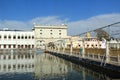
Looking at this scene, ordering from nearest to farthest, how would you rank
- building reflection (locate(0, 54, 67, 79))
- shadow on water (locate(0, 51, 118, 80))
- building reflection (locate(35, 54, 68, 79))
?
shadow on water (locate(0, 51, 118, 80)) → building reflection (locate(35, 54, 68, 79)) → building reflection (locate(0, 54, 67, 79))

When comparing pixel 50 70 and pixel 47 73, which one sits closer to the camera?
pixel 47 73

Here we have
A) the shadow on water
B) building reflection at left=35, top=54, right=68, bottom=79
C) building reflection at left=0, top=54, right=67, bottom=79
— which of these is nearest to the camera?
the shadow on water

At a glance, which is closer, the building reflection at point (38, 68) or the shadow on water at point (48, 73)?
the shadow on water at point (48, 73)

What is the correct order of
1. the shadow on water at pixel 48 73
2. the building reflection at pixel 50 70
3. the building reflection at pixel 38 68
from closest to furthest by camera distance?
the shadow on water at pixel 48 73
the building reflection at pixel 50 70
the building reflection at pixel 38 68

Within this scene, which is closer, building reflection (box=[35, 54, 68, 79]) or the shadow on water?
the shadow on water

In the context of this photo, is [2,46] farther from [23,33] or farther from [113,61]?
[113,61]

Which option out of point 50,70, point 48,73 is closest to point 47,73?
point 48,73

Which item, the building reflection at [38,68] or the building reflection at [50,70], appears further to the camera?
the building reflection at [38,68]

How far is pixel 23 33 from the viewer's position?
371 feet

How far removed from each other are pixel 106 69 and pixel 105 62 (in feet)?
2.51

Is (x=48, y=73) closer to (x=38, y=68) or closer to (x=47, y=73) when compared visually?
(x=47, y=73)

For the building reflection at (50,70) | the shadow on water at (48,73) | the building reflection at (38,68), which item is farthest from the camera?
the building reflection at (38,68)

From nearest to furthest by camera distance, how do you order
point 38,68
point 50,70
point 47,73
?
point 47,73 → point 50,70 → point 38,68

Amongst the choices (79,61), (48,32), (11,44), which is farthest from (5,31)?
(79,61)
